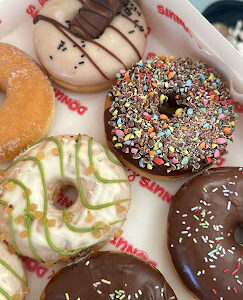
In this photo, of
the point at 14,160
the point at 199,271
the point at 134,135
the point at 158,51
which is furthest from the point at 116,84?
the point at 199,271

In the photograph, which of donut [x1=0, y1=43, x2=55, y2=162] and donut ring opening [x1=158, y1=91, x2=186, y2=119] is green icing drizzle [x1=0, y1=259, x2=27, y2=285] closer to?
donut [x1=0, y1=43, x2=55, y2=162]

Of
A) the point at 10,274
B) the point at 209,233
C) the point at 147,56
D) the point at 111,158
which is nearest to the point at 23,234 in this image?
the point at 10,274

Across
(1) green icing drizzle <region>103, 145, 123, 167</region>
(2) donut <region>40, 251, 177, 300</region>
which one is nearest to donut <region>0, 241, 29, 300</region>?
(2) donut <region>40, 251, 177, 300</region>

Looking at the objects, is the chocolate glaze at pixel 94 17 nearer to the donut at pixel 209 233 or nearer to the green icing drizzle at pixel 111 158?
the green icing drizzle at pixel 111 158

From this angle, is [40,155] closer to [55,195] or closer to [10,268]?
[55,195]

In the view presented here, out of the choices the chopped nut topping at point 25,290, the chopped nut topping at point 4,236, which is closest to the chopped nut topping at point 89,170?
the chopped nut topping at point 4,236
